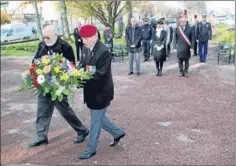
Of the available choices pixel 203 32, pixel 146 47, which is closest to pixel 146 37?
pixel 146 47

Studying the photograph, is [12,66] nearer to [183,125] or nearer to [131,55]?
[131,55]

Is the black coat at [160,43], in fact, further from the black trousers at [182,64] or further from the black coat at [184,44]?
the black trousers at [182,64]

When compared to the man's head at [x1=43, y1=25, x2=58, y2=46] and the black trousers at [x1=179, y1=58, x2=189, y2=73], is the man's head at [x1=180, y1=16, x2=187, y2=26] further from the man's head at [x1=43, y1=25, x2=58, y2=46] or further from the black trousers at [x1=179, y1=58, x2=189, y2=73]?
the man's head at [x1=43, y1=25, x2=58, y2=46]

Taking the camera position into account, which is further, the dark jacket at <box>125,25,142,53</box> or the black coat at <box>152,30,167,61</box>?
the dark jacket at <box>125,25,142,53</box>

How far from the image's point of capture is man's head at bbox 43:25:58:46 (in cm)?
454

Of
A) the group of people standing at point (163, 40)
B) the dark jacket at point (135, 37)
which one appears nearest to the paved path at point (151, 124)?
the group of people standing at point (163, 40)

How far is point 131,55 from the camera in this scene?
9.64 metres

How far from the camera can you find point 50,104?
16.2 ft

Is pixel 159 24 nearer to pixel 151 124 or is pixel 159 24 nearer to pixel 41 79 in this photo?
pixel 151 124

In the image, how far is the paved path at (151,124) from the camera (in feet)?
14.8

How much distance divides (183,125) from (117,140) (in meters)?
1.38

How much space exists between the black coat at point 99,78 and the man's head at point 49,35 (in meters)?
0.68

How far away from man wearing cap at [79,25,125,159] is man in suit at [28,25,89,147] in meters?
0.62

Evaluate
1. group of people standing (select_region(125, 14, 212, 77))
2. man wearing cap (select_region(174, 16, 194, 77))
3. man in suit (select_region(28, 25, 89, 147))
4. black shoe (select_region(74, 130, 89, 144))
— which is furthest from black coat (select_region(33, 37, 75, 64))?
man wearing cap (select_region(174, 16, 194, 77))
